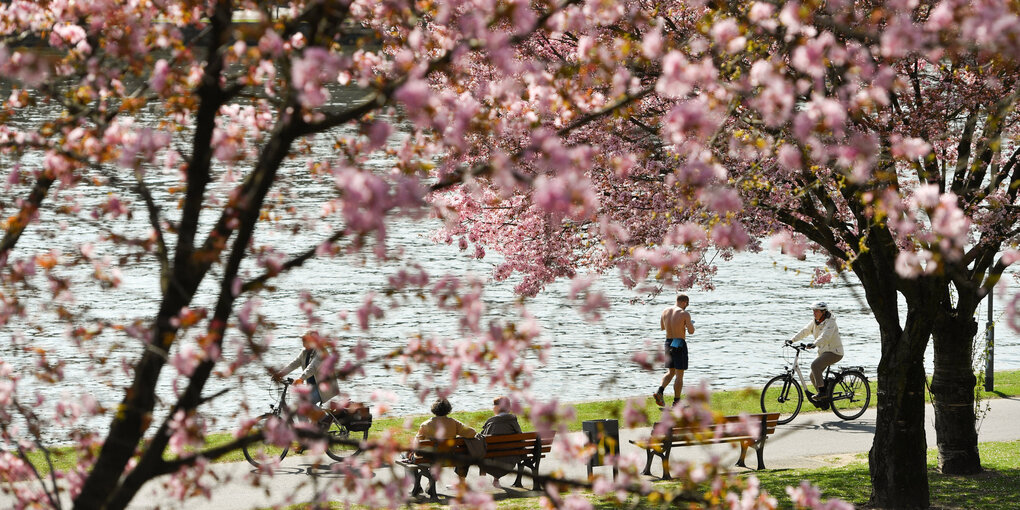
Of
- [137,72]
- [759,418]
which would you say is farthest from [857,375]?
[137,72]

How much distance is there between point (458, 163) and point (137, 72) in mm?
7524

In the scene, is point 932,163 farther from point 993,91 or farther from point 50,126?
point 50,126

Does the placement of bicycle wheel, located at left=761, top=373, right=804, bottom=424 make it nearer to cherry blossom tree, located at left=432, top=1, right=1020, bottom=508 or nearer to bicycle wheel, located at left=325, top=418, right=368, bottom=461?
cherry blossom tree, located at left=432, top=1, right=1020, bottom=508

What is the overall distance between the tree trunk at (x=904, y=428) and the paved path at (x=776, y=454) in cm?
146

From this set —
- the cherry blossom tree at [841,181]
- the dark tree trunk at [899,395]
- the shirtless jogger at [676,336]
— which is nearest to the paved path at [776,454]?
the dark tree trunk at [899,395]

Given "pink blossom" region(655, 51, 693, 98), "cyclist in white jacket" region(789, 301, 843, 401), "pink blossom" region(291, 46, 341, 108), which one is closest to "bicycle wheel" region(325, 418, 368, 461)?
"cyclist in white jacket" region(789, 301, 843, 401)

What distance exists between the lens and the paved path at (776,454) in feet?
39.2

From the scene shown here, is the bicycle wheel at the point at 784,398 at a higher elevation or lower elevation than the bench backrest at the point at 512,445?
higher

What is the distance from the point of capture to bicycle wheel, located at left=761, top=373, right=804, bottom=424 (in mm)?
17312

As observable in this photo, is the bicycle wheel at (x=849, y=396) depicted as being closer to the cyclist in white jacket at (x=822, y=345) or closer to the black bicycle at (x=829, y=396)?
the black bicycle at (x=829, y=396)

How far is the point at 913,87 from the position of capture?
418 inches

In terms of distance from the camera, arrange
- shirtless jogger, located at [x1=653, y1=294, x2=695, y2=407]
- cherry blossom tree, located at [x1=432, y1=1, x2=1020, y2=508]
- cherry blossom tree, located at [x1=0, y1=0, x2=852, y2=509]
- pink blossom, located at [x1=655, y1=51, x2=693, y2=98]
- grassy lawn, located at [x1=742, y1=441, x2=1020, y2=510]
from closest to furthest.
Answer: cherry blossom tree, located at [x1=0, y1=0, x2=852, y2=509] → pink blossom, located at [x1=655, y1=51, x2=693, y2=98] → cherry blossom tree, located at [x1=432, y1=1, x2=1020, y2=508] → grassy lawn, located at [x1=742, y1=441, x2=1020, y2=510] → shirtless jogger, located at [x1=653, y1=294, x2=695, y2=407]

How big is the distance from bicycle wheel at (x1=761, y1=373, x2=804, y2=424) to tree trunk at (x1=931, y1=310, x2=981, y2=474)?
13.4 ft

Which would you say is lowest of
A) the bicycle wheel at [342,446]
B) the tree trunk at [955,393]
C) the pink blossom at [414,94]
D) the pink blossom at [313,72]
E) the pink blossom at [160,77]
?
the bicycle wheel at [342,446]
